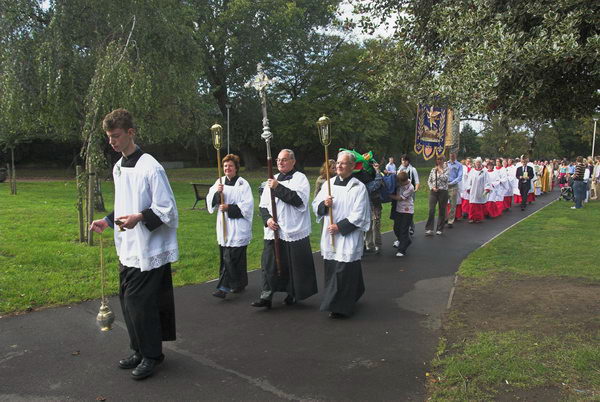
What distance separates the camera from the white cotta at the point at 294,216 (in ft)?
19.3

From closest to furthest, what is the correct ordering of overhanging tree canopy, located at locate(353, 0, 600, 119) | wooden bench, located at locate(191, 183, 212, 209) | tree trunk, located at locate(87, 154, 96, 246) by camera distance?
overhanging tree canopy, located at locate(353, 0, 600, 119)
tree trunk, located at locate(87, 154, 96, 246)
wooden bench, located at locate(191, 183, 212, 209)

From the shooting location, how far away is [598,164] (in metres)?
20.6

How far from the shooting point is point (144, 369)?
3.98 metres

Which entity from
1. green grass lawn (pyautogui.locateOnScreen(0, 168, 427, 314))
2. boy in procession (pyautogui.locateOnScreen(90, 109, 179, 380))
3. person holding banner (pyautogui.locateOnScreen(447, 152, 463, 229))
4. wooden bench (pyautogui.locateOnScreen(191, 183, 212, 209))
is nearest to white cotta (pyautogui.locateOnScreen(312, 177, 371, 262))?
boy in procession (pyautogui.locateOnScreen(90, 109, 179, 380))

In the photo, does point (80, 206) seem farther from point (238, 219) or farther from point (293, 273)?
point (293, 273)

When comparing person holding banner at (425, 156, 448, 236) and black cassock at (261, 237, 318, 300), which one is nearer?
black cassock at (261, 237, 318, 300)

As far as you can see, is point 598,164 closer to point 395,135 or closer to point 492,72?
point 492,72

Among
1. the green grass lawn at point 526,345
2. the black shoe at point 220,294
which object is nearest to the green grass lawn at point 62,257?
the black shoe at point 220,294

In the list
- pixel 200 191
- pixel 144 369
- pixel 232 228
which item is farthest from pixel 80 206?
pixel 144 369

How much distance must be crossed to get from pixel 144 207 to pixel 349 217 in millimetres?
2444

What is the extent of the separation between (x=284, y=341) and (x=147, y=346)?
134cm

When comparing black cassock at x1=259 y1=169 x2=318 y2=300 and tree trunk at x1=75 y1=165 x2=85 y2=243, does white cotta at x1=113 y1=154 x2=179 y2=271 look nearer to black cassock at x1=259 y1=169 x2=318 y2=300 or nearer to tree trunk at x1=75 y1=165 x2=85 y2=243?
black cassock at x1=259 y1=169 x2=318 y2=300

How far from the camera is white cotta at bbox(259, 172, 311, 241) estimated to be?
5887 mm

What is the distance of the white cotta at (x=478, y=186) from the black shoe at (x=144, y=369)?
11.6 metres
